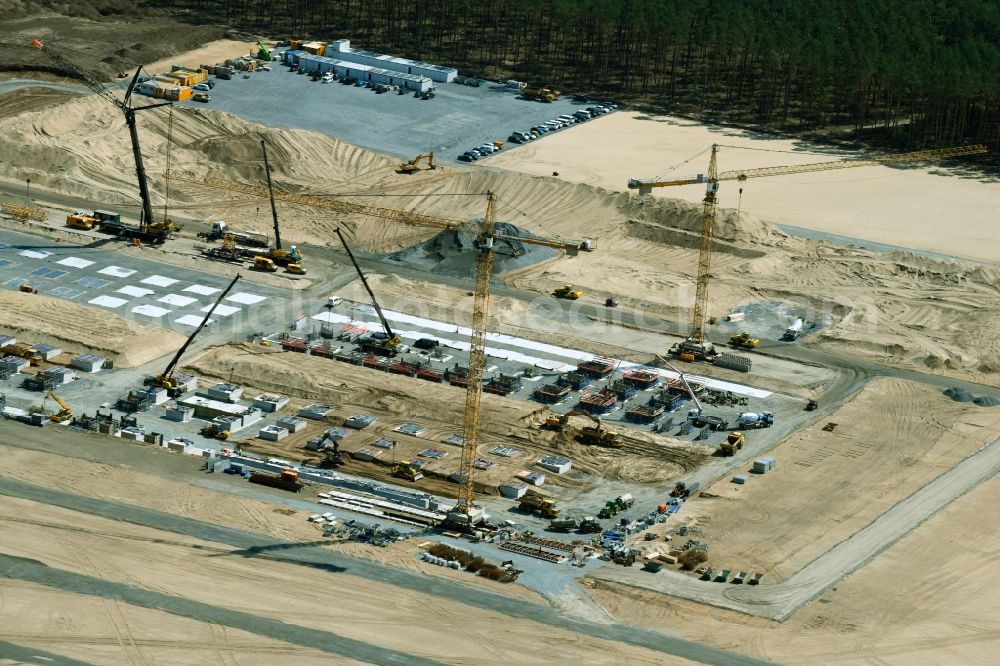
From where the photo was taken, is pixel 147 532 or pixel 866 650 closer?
pixel 866 650

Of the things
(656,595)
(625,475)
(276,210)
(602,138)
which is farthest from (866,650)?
(602,138)

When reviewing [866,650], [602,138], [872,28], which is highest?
[872,28]

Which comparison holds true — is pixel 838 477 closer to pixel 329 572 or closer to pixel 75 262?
pixel 329 572

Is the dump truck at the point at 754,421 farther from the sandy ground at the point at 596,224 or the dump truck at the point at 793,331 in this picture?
the dump truck at the point at 793,331

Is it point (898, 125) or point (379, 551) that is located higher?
point (898, 125)

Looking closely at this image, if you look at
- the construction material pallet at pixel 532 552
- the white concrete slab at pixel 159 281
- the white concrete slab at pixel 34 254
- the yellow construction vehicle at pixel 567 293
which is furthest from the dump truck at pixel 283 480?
the white concrete slab at pixel 34 254

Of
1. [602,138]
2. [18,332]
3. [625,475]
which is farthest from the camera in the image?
[602,138]

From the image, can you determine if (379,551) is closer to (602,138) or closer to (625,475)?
(625,475)
